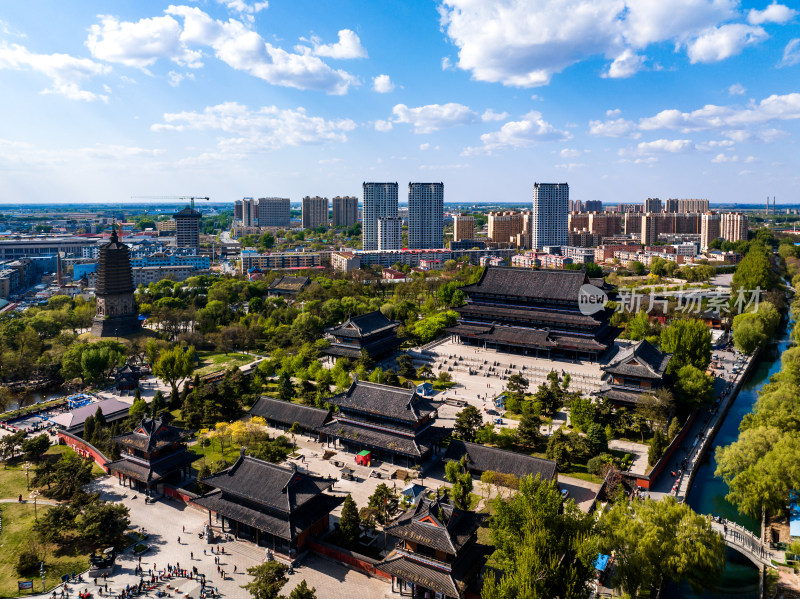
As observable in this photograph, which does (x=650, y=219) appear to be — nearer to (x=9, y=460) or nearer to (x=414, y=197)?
(x=414, y=197)

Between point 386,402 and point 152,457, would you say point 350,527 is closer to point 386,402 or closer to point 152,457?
point 386,402

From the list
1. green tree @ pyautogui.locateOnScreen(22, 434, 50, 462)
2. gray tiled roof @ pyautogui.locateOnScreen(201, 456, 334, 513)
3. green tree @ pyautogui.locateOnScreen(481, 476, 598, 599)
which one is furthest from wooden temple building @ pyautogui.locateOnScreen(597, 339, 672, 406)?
green tree @ pyautogui.locateOnScreen(22, 434, 50, 462)

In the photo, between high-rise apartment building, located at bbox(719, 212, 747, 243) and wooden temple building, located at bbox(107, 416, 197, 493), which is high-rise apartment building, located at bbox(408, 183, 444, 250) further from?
wooden temple building, located at bbox(107, 416, 197, 493)

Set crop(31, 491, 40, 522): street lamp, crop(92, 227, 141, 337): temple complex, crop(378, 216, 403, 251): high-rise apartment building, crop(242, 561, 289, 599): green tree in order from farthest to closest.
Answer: crop(378, 216, 403, 251): high-rise apartment building
crop(92, 227, 141, 337): temple complex
crop(31, 491, 40, 522): street lamp
crop(242, 561, 289, 599): green tree

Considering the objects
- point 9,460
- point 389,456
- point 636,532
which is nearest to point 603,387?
point 389,456

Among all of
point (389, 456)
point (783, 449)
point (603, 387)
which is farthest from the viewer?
point (603, 387)

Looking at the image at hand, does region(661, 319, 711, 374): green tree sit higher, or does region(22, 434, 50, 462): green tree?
region(661, 319, 711, 374): green tree

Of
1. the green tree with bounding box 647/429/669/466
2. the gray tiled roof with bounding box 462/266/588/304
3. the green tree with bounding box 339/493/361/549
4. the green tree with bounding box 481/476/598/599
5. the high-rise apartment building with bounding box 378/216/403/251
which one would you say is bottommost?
the green tree with bounding box 339/493/361/549

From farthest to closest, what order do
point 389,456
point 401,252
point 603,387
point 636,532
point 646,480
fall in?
point 401,252, point 603,387, point 389,456, point 646,480, point 636,532
